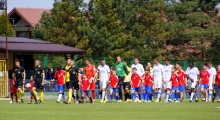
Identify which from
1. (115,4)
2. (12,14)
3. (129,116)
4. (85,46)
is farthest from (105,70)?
(12,14)

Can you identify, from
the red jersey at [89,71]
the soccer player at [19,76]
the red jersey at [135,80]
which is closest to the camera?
the soccer player at [19,76]

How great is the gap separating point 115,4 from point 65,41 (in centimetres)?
722

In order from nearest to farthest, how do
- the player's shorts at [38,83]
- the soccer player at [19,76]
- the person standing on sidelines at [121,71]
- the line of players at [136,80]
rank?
the soccer player at [19,76] < the player's shorts at [38,83] < the line of players at [136,80] < the person standing on sidelines at [121,71]

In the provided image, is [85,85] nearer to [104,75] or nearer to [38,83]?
[104,75]

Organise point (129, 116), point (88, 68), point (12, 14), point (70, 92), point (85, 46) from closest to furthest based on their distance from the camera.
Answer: point (129, 116) → point (70, 92) → point (88, 68) → point (85, 46) → point (12, 14)

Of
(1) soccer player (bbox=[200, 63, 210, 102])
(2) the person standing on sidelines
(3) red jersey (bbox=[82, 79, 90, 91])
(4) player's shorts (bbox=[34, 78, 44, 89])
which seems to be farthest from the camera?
(1) soccer player (bbox=[200, 63, 210, 102])

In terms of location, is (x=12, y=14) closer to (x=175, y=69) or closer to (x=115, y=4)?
(x=115, y=4)

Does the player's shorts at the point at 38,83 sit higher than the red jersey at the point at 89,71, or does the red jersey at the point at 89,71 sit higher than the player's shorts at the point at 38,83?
the red jersey at the point at 89,71

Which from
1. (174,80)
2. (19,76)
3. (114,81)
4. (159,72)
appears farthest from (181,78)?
(19,76)

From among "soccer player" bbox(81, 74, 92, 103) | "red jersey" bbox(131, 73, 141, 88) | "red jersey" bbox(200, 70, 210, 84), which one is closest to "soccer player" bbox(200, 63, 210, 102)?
"red jersey" bbox(200, 70, 210, 84)

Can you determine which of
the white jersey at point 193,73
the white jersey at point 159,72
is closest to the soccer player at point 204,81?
the white jersey at point 193,73

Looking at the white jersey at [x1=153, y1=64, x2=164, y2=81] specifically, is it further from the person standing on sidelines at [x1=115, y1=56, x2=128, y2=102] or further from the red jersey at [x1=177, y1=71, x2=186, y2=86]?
the person standing on sidelines at [x1=115, y1=56, x2=128, y2=102]

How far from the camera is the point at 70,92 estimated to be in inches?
1304

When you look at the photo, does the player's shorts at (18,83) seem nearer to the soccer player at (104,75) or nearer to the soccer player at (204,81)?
the soccer player at (104,75)
